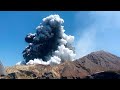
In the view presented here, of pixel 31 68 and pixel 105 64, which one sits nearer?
pixel 31 68

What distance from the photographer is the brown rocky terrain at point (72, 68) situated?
139m

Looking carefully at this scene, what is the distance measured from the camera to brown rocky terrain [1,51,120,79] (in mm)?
A: 138750

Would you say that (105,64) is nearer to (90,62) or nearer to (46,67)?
(90,62)

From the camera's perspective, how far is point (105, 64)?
572ft

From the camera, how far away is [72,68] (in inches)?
5994
